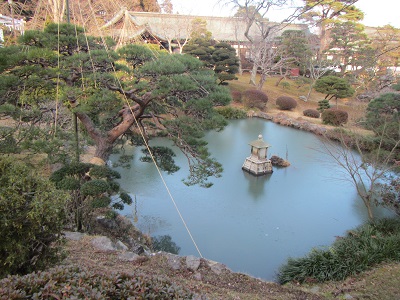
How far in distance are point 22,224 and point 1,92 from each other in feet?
6.72

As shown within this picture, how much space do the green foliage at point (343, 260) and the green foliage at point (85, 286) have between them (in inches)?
107

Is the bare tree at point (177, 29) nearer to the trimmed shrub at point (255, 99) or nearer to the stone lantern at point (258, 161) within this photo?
the trimmed shrub at point (255, 99)

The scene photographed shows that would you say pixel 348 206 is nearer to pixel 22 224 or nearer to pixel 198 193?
pixel 198 193

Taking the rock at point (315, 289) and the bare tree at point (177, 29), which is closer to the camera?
the rock at point (315, 289)

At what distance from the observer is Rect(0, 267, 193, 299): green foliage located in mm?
1312

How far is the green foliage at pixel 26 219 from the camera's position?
1.79 m

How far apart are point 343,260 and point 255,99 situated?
10384 millimetres

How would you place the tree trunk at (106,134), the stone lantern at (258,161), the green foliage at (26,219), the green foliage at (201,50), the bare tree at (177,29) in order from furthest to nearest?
the bare tree at (177,29) → the green foliage at (201,50) → the stone lantern at (258,161) → the tree trunk at (106,134) → the green foliage at (26,219)

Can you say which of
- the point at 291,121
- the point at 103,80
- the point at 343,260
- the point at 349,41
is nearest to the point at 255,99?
the point at 291,121

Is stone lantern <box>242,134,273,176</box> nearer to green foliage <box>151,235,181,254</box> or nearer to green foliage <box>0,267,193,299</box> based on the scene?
green foliage <box>151,235,181,254</box>

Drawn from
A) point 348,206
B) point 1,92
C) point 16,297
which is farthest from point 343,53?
point 16,297

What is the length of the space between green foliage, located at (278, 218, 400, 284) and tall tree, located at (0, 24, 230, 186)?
155 cm

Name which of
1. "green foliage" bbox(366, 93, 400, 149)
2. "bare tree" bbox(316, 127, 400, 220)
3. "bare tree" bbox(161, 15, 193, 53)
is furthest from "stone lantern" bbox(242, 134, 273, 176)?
"bare tree" bbox(161, 15, 193, 53)

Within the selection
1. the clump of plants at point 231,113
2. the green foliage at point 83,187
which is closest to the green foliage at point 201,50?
the clump of plants at point 231,113
